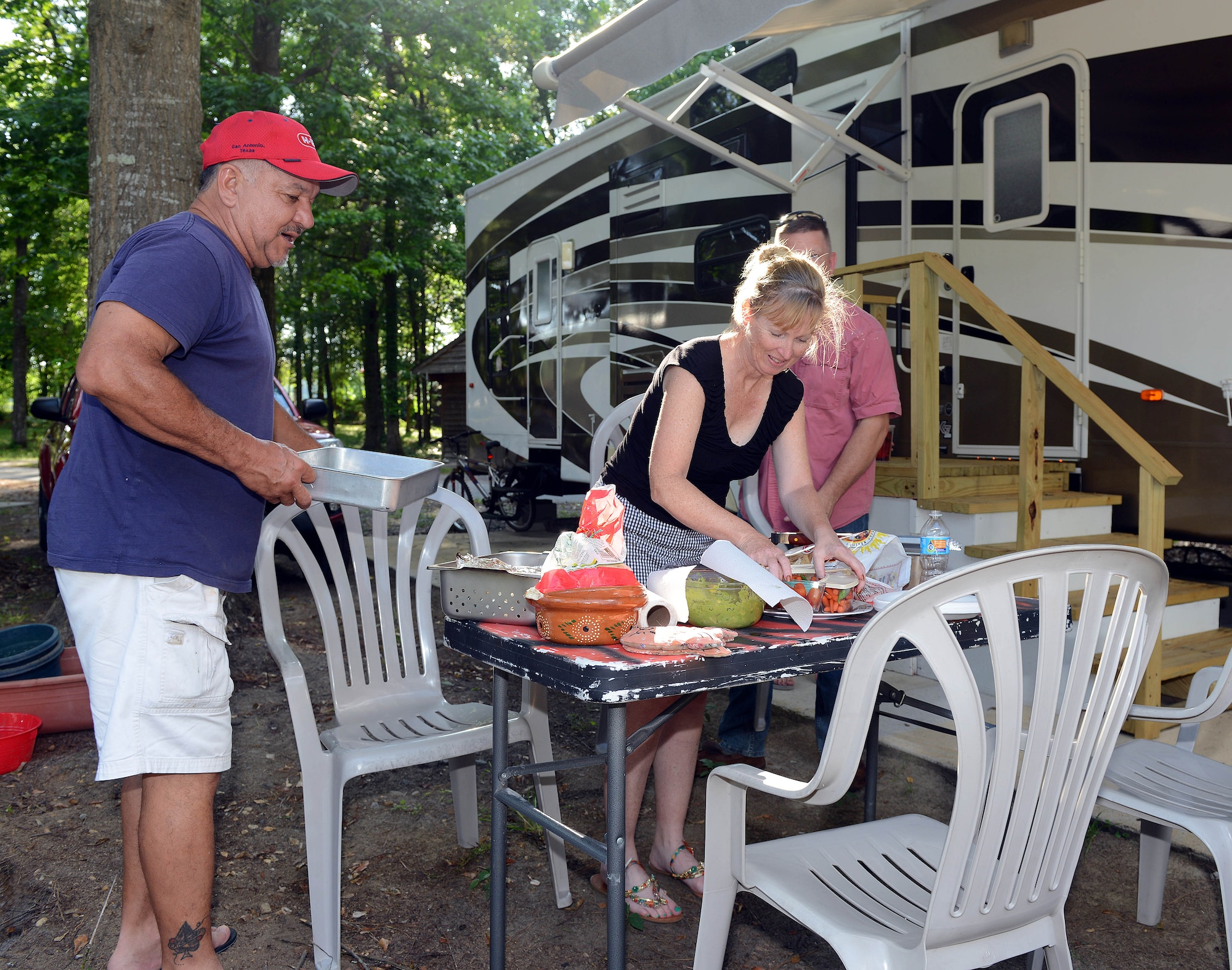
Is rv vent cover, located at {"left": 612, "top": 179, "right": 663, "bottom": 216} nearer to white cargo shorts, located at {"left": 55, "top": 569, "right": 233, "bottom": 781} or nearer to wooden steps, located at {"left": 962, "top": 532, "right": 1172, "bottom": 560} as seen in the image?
wooden steps, located at {"left": 962, "top": 532, "right": 1172, "bottom": 560}

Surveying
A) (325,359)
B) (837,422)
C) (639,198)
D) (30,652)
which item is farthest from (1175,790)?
(325,359)

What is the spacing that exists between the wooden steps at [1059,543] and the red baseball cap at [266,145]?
3.17 meters

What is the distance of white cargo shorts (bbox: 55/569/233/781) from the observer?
189cm

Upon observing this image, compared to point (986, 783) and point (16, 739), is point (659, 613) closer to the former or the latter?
point (986, 783)

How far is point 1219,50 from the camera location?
3.95m

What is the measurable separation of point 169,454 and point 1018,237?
162 inches

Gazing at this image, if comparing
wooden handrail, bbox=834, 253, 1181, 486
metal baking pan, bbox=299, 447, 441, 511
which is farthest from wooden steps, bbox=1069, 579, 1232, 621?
metal baking pan, bbox=299, 447, 441, 511

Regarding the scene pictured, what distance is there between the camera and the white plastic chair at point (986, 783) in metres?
1.46

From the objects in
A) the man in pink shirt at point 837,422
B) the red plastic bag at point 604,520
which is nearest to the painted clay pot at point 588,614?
the red plastic bag at point 604,520

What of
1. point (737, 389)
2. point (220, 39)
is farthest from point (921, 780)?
point (220, 39)

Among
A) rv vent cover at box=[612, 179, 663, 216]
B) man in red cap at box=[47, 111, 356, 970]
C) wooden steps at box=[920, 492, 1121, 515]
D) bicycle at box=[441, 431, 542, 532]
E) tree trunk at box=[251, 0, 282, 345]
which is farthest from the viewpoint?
tree trunk at box=[251, 0, 282, 345]

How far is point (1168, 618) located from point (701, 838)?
2.33 m

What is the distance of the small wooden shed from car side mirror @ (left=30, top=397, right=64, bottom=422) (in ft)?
52.4

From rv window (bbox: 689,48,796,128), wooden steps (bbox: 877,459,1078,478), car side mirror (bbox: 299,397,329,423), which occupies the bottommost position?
wooden steps (bbox: 877,459,1078,478)
